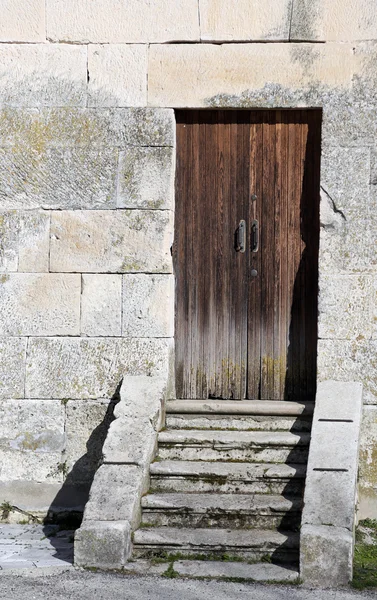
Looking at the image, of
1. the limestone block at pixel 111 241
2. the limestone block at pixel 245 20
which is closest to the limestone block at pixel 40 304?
the limestone block at pixel 111 241

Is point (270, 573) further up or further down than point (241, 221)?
further down

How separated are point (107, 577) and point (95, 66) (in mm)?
3652

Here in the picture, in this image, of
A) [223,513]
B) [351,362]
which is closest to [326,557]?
[223,513]

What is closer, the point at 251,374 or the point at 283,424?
the point at 283,424

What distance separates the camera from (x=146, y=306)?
21.6 feet

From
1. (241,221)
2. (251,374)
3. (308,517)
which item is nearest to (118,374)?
(251,374)

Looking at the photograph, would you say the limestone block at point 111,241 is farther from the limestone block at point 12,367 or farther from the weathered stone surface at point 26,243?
the limestone block at point 12,367

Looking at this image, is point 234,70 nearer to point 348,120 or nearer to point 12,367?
point 348,120

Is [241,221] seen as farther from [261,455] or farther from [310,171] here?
[261,455]

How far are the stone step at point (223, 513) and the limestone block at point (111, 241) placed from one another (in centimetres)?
176

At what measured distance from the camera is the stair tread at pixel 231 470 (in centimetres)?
582

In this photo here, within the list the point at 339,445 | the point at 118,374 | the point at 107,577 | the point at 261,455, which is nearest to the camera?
the point at 107,577

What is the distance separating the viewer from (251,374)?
6.80m

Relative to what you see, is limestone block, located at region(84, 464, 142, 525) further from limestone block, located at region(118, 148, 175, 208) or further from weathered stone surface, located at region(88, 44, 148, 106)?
weathered stone surface, located at region(88, 44, 148, 106)
